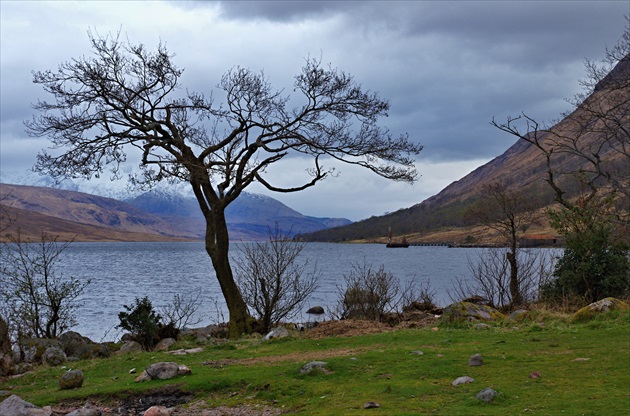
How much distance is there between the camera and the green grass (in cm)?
860

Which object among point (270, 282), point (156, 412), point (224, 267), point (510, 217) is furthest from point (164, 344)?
point (510, 217)

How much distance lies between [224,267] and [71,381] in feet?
30.6

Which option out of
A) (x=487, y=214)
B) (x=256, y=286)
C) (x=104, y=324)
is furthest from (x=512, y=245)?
(x=104, y=324)

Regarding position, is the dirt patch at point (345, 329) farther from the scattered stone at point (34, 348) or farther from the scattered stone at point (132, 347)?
the scattered stone at point (34, 348)

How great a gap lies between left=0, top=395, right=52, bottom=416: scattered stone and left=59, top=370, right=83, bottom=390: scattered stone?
2695mm

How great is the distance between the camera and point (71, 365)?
16312mm

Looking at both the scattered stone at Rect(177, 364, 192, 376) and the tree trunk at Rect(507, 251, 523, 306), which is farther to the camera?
the tree trunk at Rect(507, 251, 523, 306)

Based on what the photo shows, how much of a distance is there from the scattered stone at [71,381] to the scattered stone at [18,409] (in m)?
2.70

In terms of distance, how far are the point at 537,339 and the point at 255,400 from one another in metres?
7.52

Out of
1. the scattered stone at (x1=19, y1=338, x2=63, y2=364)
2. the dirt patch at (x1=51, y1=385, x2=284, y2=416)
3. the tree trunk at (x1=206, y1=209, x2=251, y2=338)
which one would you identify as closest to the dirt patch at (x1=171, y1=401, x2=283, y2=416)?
the dirt patch at (x1=51, y1=385, x2=284, y2=416)

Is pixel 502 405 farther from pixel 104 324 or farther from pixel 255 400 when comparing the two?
pixel 104 324

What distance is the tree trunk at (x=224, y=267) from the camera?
2103cm

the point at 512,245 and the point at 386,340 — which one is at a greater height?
the point at 512,245

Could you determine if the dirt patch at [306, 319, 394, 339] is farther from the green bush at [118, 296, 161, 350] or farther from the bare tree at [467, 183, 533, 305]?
the bare tree at [467, 183, 533, 305]
